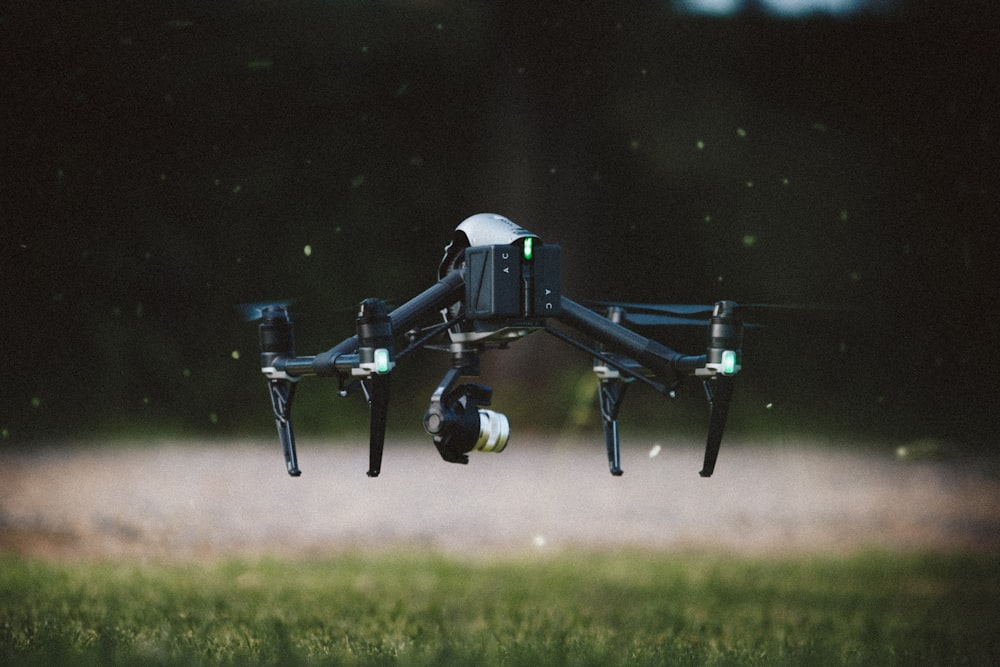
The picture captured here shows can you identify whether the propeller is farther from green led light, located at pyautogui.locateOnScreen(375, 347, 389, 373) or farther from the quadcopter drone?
green led light, located at pyautogui.locateOnScreen(375, 347, 389, 373)

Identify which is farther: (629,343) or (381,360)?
(629,343)

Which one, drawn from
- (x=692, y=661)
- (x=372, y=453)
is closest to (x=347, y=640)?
(x=692, y=661)

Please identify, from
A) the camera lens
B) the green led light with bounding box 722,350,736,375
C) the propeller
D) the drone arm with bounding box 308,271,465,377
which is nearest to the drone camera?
the camera lens

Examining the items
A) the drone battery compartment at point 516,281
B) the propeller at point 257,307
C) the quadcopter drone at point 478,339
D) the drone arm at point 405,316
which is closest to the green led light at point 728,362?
the quadcopter drone at point 478,339

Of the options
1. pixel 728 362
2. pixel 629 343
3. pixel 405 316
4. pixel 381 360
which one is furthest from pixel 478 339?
pixel 728 362

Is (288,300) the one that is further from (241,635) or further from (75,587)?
(75,587)

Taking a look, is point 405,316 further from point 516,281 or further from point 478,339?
point 516,281

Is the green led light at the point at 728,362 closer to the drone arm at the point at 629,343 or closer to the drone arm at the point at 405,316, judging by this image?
the drone arm at the point at 629,343
